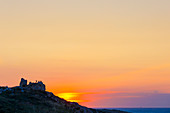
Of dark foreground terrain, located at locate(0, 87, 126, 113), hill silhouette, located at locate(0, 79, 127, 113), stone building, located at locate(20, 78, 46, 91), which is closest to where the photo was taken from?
dark foreground terrain, located at locate(0, 87, 126, 113)

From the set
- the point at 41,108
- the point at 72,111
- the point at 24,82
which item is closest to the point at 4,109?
the point at 41,108

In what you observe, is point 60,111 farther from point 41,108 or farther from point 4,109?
point 4,109

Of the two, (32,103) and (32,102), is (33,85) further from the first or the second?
(32,103)

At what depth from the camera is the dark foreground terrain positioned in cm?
4288

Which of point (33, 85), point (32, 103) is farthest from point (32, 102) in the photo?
point (33, 85)

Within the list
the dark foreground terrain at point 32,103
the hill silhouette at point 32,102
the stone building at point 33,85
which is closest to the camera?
the dark foreground terrain at point 32,103

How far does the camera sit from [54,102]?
182ft

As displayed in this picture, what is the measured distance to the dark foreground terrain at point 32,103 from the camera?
42878 mm

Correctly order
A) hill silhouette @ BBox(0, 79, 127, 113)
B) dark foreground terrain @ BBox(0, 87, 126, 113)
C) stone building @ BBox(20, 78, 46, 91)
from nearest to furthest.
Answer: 1. dark foreground terrain @ BBox(0, 87, 126, 113)
2. hill silhouette @ BBox(0, 79, 127, 113)
3. stone building @ BBox(20, 78, 46, 91)

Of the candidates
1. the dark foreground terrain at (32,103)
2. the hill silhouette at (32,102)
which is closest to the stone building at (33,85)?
the hill silhouette at (32,102)

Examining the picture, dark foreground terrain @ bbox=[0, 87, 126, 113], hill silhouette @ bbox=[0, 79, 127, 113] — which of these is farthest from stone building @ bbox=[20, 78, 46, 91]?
dark foreground terrain @ bbox=[0, 87, 126, 113]

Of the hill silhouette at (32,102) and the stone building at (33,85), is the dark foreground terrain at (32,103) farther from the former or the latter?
the stone building at (33,85)

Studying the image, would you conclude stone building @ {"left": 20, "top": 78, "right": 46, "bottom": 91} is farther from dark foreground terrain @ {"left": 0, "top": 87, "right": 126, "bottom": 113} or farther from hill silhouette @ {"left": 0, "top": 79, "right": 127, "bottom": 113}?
dark foreground terrain @ {"left": 0, "top": 87, "right": 126, "bottom": 113}

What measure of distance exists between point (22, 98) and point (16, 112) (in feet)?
32.8
